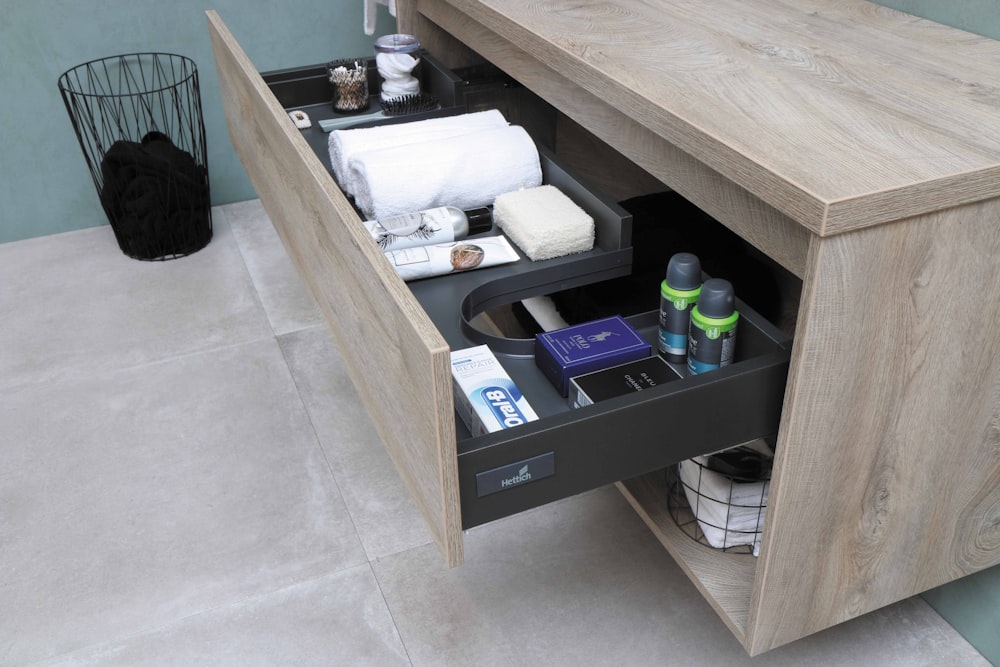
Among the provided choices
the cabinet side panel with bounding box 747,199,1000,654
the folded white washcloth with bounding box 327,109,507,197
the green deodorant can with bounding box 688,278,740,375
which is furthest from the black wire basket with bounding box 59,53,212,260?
the cabinet side panel with bounding box 747,199,1000,654

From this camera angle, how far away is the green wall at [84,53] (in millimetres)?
2199

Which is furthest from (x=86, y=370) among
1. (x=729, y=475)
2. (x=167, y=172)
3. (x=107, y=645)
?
(x=729, y=475)

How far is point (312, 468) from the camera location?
1.60 metres

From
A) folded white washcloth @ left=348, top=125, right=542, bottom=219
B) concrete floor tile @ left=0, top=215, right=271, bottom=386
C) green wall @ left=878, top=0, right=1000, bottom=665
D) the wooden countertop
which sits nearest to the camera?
the wooden countertop

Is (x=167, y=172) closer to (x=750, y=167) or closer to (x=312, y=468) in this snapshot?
(x=312, y=468)

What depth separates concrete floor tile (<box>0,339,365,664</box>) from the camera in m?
1.35

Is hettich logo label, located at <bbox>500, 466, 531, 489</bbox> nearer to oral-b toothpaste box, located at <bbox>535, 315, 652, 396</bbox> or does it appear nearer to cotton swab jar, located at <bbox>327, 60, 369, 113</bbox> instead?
oral-b toothpaste box, located at <bbox>535, 315, 652, 396</bbox>

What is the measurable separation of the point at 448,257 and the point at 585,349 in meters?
0.23

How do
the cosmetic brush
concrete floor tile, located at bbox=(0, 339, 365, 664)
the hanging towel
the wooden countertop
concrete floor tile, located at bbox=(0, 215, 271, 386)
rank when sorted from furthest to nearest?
the hanging towel
concrete floor tile, located at bbox=(0, 215, 271, 386)
the cosmetic brush
concrete floor tile, located at bbox=(0, 339, 365, 664)
the wooden countertop

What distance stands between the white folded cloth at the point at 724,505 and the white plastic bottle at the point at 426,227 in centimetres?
39

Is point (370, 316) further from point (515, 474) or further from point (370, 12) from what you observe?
point (370, 12)

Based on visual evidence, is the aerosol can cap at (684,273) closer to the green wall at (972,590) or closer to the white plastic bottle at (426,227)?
the white plastic bottle at (426,227)

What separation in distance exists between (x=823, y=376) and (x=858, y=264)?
111mm

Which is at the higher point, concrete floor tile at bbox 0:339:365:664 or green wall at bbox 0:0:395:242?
green wall at bbox 0:0:395:242
